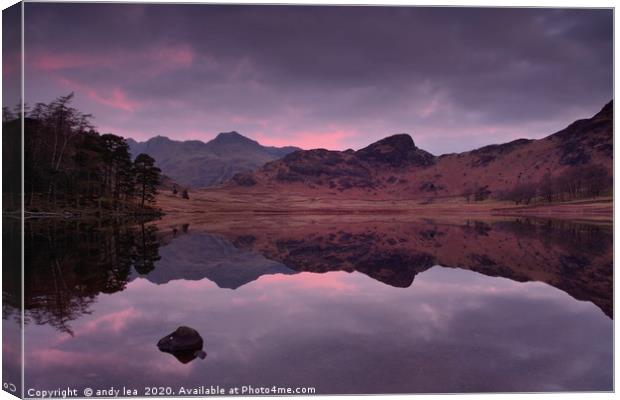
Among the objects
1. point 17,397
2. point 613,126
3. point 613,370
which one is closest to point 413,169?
point 613,126

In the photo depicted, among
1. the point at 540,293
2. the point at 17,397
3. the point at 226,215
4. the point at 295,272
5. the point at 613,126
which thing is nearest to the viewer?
the point at 17,397

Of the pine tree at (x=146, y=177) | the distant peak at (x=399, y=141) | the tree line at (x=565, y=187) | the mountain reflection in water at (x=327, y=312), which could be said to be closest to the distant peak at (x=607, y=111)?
the tree line at (x=565, y=187)

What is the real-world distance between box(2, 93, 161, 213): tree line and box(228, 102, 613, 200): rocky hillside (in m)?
4.36

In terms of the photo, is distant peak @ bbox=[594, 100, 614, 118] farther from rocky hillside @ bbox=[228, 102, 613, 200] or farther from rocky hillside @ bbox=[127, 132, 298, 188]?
rocky hillside @ bbox=[127, 132, 298, 188]

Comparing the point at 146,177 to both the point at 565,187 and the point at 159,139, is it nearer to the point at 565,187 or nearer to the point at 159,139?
the point at 159,139

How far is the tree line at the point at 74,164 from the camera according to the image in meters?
8.44

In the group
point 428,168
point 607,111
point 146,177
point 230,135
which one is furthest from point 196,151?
point 607,111

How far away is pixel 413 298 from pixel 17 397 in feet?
24.8

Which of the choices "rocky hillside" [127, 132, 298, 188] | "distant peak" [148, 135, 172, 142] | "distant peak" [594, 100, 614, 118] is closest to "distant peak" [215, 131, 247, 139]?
"rocky hillside" [127, 132, 298, 188]

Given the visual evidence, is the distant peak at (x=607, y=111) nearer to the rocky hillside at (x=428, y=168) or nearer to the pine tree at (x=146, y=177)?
the rocky hillside at (x=428, y=168)

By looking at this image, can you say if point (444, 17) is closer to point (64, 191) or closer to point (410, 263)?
point (410, 263)

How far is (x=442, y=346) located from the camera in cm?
741

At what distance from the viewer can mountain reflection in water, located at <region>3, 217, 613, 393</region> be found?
21.6 feet

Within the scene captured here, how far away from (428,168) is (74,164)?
12.3 meters
